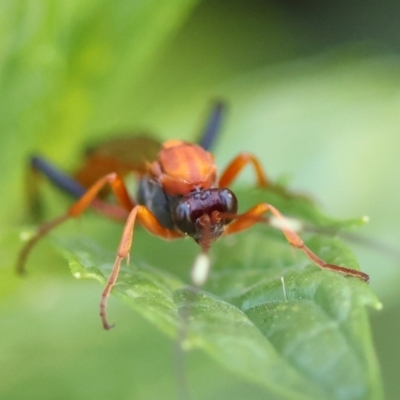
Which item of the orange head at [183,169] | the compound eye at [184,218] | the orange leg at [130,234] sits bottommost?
the orange leg at [130,234]

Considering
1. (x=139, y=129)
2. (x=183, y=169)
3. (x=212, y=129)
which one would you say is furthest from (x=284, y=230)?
(x=212, y=129)

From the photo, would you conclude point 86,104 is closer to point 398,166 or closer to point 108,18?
point 108,18

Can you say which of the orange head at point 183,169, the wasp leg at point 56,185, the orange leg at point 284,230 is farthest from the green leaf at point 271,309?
the wasp leg at point 56,185

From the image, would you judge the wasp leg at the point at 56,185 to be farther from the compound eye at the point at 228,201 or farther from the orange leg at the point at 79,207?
the compound eye at the point at 228,201

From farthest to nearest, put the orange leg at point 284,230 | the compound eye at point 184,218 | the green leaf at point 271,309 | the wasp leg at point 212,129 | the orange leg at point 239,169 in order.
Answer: the wasp leg at point 212,129
the orange leg at point 239,169
the compound eye at point 184,218
the orange leg at point 284,230
the green leaf at point 271,309

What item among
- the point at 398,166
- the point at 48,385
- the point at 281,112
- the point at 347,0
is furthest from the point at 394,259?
the point at 347,0

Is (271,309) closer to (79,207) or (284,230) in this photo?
(284,230)

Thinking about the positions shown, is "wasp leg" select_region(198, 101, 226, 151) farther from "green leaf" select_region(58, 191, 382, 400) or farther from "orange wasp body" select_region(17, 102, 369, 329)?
"green leaf" select_region(58, 191, 382, 400)
